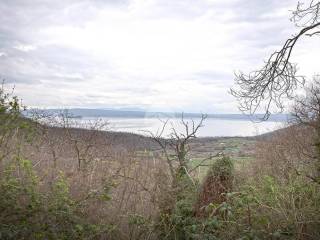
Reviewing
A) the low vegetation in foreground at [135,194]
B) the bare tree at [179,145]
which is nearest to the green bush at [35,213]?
the low vegetation in foreground at [135,194]

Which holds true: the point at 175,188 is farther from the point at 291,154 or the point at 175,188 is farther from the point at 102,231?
the point at 291,154

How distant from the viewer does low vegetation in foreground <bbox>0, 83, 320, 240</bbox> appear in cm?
644

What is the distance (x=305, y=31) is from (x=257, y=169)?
639 centimetres

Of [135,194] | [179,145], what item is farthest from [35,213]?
[179,145]

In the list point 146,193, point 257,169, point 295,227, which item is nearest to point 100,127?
point 146,193

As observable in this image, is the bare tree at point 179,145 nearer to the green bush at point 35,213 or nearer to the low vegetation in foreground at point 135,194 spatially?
the low vegetation in foreground at point 135,194

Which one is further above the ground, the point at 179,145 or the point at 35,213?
the point at 179,145

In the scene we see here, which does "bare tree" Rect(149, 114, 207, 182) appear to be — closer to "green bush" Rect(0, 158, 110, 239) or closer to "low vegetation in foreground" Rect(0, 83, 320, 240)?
"low vegetation in foreground" Rect(0, 83, 320, 240)

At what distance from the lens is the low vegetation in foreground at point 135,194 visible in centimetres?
644

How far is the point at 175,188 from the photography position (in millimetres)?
8156

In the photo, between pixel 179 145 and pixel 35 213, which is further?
pixel 179 145

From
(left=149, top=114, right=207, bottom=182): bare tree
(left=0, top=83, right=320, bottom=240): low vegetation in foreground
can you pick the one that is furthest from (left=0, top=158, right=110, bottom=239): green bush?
(left=149, top=114, right=207, bottom=182): bare tree

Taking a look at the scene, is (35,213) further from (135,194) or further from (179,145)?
(179,145)

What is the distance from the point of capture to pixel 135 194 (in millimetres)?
8625
